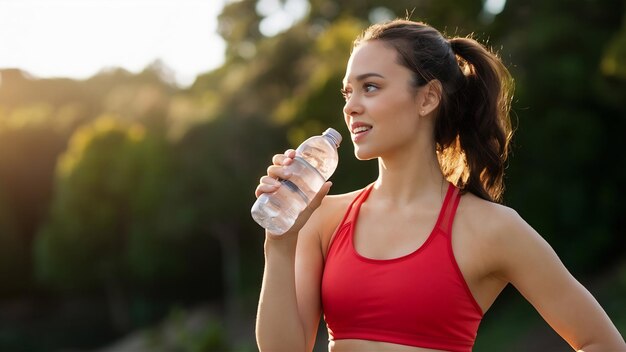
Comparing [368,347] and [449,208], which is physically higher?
[449,208]

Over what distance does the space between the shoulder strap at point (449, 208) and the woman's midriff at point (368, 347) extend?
38 centimetres

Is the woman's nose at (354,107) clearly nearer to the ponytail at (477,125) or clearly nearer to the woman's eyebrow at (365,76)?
the woman's eyebrow at (365,76)

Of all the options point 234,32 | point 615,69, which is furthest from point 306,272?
point 234,32

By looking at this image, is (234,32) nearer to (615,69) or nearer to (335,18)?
(335,18)

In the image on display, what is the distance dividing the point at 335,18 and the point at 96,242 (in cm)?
1380

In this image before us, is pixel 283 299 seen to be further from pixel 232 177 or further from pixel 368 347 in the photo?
pixel 232 177

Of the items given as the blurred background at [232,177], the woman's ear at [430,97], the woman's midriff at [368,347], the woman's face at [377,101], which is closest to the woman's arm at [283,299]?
the woman's midriff at [368,347]

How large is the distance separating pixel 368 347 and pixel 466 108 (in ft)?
3.02

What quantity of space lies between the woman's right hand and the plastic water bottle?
1 centimetres

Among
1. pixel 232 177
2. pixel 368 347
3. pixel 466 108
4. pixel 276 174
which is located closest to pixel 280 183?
pixel 276 174

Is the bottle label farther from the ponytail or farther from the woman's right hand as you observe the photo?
the ponytail

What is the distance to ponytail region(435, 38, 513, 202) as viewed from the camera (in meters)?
3.41

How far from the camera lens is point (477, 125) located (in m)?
3.44

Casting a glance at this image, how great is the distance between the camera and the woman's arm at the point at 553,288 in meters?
3.06
